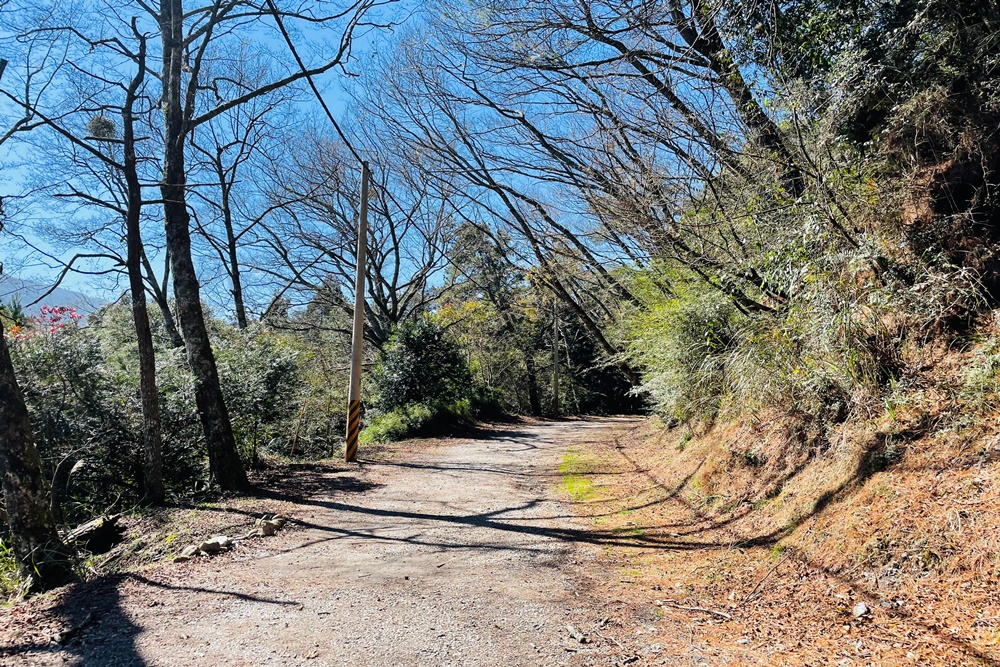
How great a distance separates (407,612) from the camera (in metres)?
4.23

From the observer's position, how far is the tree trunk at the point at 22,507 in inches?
201

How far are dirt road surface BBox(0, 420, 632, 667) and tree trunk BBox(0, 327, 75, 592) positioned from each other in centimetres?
65

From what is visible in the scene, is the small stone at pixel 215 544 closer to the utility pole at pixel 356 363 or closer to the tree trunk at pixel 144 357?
the tree trunk at pixel 144 357

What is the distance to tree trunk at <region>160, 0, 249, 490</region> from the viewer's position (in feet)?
27.5

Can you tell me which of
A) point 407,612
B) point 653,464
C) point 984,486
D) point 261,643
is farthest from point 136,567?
point 653,464

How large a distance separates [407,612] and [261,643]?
1.03m

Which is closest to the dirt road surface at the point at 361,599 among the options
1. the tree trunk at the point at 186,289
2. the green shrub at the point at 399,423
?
the tree trunk at the point at 186,289

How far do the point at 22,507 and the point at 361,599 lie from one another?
3.49 m

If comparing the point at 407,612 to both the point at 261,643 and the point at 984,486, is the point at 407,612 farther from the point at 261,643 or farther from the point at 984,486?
the point at 984,486

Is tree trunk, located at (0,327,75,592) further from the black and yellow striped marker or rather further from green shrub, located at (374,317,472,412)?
green shrub, located at (374,317,472,412)

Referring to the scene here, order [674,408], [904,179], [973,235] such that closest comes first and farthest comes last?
[973,235] → [904,179] → [674,408]

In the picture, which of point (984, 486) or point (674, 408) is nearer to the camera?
point (984, 486)

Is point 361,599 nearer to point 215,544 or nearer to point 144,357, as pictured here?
point 215,544

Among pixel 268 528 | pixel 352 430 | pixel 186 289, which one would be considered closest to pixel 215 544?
pixel 268 528
